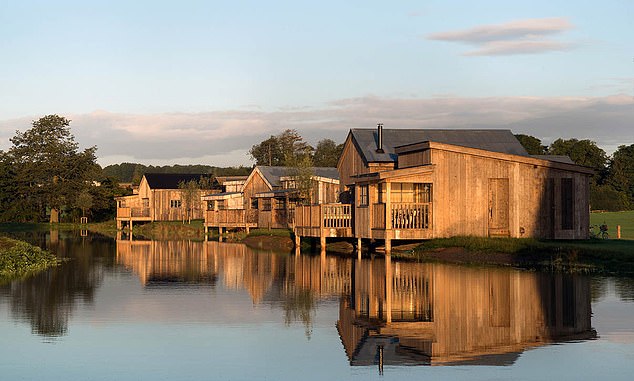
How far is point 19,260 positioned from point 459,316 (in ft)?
65.2

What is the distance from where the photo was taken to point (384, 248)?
42.9 meters

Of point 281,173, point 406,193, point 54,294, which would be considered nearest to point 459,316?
point 54,294

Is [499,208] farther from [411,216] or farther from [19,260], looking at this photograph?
[19,260]

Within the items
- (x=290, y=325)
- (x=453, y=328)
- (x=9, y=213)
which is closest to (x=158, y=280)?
(x=290, y=325)

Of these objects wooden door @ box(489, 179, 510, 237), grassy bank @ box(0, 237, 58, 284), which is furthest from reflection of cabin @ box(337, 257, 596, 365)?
grassy bank @ box(0, 237, 58, 284)

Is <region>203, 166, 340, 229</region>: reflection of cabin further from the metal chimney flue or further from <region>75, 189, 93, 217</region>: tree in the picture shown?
<region>75, 189, 93, 217</region>: tree

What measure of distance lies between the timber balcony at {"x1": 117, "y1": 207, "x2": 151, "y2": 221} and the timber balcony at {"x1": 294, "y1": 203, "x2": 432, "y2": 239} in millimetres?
52672

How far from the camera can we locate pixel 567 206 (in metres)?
40.6

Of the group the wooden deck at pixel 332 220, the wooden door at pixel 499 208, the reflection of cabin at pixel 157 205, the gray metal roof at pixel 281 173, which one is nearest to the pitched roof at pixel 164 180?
the reflection of cabin at pixel 157 205

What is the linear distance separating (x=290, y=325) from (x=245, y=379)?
5.78m

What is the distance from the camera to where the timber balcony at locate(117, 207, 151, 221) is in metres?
95.1

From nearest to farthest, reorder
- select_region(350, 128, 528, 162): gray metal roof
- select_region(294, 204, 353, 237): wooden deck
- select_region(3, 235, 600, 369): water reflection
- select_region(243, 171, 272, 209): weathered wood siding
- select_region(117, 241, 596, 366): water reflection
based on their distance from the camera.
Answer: select_region(117, 241, 596, 366): water reflection < select_region(3, 235, 600, 369): water reflection < select_region(294, 204, 353, 237): wooden deck < select_region(350, 128, 528, 162): gray metal roof < select_region(243, 171, 272, 209): weathered wood siding

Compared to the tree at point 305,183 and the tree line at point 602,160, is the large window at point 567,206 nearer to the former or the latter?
the tree at point 305,183

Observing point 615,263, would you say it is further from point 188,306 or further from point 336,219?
point 336,219
